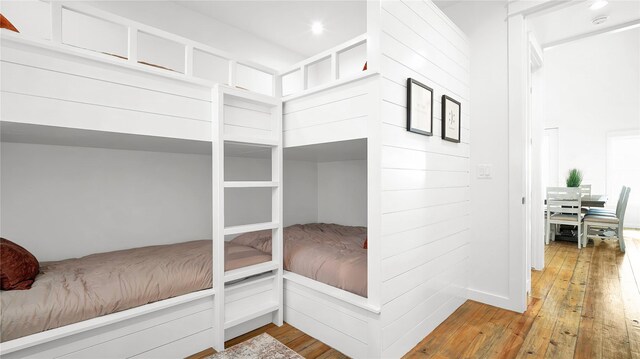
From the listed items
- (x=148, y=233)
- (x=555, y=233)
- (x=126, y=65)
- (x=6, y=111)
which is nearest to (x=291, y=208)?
(x=148, y=233)

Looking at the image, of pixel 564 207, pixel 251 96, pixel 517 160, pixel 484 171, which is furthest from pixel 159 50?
pixel 564 207

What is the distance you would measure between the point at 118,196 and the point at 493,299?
3309 mm

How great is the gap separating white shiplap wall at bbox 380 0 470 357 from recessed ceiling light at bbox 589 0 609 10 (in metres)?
1.00

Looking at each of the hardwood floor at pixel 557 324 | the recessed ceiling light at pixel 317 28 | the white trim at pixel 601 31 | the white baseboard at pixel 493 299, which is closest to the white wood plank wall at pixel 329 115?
the hardwood floor at pixel 557 324

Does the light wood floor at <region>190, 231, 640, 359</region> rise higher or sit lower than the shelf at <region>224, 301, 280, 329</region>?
lower

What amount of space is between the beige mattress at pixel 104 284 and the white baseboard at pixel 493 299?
186 centimetres

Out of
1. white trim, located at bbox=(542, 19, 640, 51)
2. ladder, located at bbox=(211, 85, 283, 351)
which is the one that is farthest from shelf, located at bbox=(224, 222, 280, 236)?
white trim, located at bbox=(542, 19, 640, 51)

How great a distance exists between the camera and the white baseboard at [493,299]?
2.38m

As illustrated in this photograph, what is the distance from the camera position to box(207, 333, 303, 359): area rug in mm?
1572

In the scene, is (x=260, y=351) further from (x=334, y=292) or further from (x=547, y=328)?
(x=547, y=328)

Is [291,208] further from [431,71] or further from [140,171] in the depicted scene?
[431,71]

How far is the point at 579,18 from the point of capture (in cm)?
259

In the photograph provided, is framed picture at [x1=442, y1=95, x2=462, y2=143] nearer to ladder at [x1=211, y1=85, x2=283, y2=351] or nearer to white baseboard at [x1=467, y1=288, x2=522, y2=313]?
ladder at [x1=211, y1=85, x2=283, y2=351]

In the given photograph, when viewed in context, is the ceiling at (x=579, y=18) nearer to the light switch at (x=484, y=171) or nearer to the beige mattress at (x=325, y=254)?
the light switch at (x=484, y=171)
